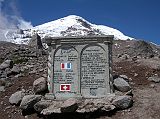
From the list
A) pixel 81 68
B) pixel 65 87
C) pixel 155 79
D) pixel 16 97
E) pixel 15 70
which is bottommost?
pixel 16 97

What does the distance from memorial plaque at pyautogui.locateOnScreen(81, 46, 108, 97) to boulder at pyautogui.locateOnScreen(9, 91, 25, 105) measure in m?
3.87

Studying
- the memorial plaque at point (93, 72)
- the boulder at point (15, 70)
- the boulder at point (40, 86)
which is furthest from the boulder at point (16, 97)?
the boulder at point (15, 70)

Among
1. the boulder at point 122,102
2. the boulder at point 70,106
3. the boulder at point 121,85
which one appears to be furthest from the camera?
the boulder at point 121,85

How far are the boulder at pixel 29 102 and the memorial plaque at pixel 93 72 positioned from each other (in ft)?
9.07

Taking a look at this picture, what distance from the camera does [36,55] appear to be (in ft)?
117

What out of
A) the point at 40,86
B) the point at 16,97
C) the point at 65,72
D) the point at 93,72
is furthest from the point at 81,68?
the point at 16,97

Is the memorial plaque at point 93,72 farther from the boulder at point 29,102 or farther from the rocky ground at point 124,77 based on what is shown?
the boulder at point 29,102

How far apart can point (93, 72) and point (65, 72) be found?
1.69 m

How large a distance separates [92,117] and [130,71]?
7603 millimetres

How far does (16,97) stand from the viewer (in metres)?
20.9

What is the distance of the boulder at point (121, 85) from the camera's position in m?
20.2

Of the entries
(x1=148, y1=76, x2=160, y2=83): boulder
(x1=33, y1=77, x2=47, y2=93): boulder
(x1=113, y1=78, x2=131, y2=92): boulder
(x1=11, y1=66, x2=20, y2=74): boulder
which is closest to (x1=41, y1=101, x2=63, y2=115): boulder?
(x1=33, y1=77, x2=47, y2=93): boulder

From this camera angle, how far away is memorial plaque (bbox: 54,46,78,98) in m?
20.1

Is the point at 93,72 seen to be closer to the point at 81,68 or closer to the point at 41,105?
the point at 81,68
